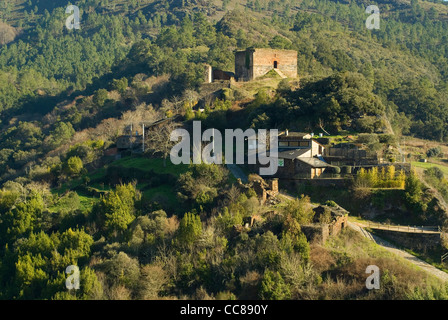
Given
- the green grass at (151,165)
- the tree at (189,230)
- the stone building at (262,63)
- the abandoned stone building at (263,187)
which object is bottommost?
the tree at (189,230)

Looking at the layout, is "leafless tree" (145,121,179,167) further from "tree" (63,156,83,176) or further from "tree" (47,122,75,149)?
"tree" (47,122,75,149)

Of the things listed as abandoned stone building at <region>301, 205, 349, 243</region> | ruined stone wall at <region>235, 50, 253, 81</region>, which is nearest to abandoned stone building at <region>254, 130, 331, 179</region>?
abandoned stone building at <region>301, 205, 349, 243</region>

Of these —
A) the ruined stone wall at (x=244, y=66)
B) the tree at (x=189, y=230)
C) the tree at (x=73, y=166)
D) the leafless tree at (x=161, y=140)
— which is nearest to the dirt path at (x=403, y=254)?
the tree at (x=189, y=230)

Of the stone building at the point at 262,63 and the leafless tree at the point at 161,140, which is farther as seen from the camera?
the stone building at the point at 262,63

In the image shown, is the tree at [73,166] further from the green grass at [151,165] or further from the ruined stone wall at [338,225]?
the ruined stone wall at [338,225]

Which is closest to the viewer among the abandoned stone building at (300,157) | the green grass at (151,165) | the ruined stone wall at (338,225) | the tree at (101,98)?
the ruined stone wall at (338,225)

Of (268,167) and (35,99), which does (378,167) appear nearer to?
(268,167)

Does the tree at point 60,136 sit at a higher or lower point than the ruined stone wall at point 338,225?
higher
